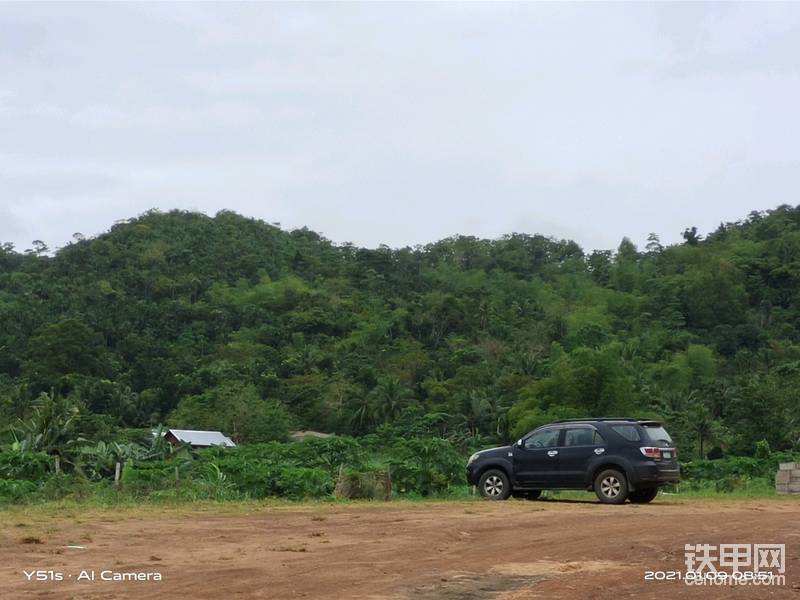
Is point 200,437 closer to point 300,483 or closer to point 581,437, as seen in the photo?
point 300,483

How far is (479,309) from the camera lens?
91.6m

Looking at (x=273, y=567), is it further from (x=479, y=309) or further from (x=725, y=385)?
(x=479, y=309)

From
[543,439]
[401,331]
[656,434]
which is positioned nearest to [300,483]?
[543,439]

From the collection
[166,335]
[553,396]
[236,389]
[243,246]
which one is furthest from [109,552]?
[243,246]

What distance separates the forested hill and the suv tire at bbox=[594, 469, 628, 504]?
23.5 m

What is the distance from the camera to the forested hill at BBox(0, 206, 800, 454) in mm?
54938

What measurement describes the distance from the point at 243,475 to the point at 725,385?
4791cm

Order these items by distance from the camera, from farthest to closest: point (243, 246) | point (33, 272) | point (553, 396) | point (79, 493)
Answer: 1. point (243, 246)
2. point (33, 272)
3. point (553, 396)
4. point (79, 493)

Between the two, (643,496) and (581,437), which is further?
(643,496)

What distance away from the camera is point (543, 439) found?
63.3ft

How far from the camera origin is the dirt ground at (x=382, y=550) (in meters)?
8.98

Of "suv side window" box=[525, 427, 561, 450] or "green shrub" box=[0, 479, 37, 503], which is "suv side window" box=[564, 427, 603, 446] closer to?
"suv side window" box=[525, 427, 561, 450]

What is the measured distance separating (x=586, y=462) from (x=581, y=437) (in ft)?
1.65

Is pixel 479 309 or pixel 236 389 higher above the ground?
pixel 479 309
